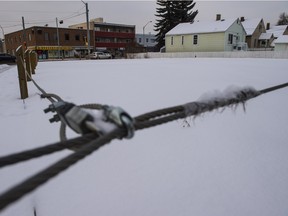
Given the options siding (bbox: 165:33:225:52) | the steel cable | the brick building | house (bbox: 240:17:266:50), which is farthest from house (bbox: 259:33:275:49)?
the steel cable

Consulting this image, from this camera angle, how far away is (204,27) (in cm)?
4050

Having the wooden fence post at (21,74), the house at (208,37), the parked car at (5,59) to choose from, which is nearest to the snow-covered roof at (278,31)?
the house at (208,37)

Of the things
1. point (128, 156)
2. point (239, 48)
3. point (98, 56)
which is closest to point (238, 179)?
point (128, 156)

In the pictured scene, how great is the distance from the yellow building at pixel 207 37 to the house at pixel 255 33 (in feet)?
22.8

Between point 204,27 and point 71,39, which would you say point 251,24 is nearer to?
point 204,27

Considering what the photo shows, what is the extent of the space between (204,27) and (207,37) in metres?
2.36

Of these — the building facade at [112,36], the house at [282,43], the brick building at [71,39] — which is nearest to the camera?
the house at [282,43]

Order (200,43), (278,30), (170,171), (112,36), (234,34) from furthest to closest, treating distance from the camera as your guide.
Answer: (112,36)
(278,30)
(234,34)
(200,43)
(170,171)

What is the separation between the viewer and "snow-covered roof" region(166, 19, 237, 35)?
3886 cm

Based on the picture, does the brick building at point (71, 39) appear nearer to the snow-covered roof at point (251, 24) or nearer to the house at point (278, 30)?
the snow-covered roof at point (251, 24)

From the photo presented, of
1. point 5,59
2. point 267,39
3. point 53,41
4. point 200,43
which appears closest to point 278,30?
point 267,39

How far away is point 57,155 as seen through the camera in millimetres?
2969

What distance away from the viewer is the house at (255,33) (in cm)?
4950

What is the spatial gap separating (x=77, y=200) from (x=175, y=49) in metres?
42.4
